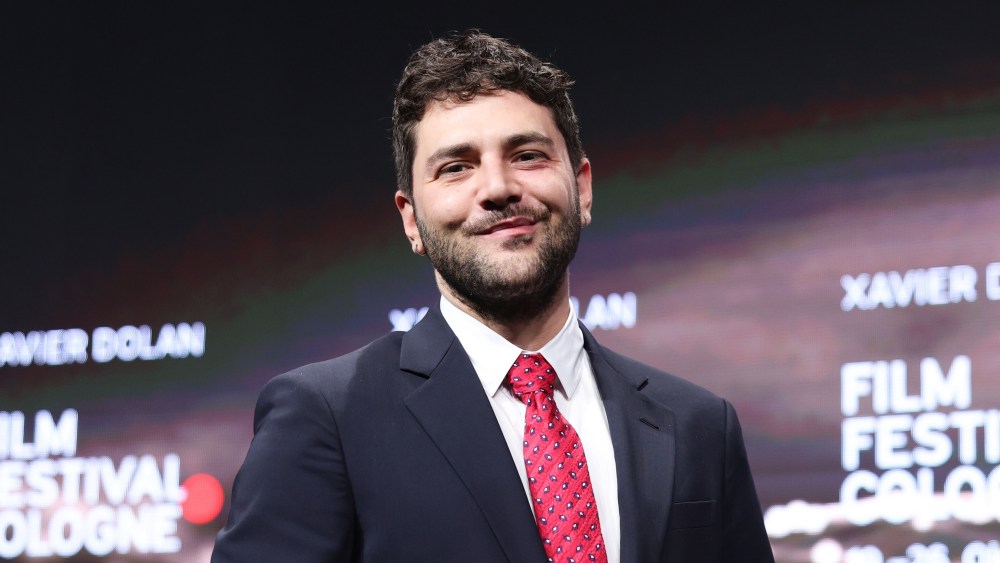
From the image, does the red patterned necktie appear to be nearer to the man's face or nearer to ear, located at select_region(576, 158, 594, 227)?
the man's face

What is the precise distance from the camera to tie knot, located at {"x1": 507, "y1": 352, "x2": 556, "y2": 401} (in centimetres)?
180

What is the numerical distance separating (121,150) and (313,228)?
749mm

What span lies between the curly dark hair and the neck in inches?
8.9

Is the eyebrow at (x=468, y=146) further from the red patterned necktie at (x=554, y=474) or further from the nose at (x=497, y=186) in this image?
the red patterned necktie at (x=554, y=474)

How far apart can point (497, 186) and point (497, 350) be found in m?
0.23

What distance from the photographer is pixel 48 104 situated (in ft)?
14.4

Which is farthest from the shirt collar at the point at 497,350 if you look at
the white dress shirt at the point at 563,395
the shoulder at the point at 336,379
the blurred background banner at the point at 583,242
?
the blurred background banner at the point at 583,242

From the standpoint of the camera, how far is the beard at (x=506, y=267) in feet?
5.86

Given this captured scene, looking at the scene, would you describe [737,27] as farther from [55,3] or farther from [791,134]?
[55,3]

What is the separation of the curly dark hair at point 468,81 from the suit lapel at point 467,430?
11.0 inches

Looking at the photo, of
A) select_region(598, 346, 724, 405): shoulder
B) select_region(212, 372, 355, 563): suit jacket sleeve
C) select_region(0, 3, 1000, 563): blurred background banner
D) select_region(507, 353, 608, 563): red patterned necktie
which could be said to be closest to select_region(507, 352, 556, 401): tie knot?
select_region(507, 353, 608, 563): red patterned necktie

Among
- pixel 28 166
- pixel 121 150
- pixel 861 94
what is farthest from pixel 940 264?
pixel 28 166

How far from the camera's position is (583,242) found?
3689mm

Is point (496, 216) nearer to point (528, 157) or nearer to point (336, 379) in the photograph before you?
point (528, 157)
